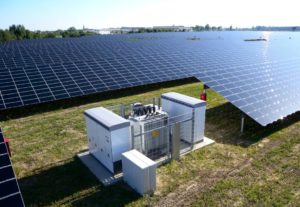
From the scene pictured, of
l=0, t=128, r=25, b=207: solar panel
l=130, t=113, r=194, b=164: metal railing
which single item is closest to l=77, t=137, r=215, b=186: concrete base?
l=130, t=113, r=194, b=164: metal railing

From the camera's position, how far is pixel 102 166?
9.04 m

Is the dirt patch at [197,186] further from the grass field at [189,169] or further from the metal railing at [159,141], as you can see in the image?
the metal railing at [159,141]

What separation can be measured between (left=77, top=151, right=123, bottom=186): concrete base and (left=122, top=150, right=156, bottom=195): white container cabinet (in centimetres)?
54

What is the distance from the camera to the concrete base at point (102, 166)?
8.21 meters

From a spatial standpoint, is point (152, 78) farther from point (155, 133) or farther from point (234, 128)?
point (155, 133)

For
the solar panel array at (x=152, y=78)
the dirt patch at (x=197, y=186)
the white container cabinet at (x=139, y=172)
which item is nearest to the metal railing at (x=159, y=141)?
the white container cabinet at (x=139, y=172)

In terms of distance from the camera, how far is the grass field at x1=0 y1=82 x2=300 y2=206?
7.45m

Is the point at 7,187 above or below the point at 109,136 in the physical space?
above

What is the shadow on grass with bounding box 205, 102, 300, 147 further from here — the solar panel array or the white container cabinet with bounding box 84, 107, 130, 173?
the white container cabinet with bounding box 84, 107, 130, 173

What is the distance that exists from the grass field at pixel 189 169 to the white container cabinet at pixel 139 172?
0.82 feet

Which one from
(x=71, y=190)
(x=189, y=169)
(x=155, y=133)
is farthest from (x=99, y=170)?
(x=189, y=169)

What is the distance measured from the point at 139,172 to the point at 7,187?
350cm

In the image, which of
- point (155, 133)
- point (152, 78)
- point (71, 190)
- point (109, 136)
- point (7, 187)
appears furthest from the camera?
point (152, 78)

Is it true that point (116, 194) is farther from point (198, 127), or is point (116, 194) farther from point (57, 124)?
point (57, 124)
